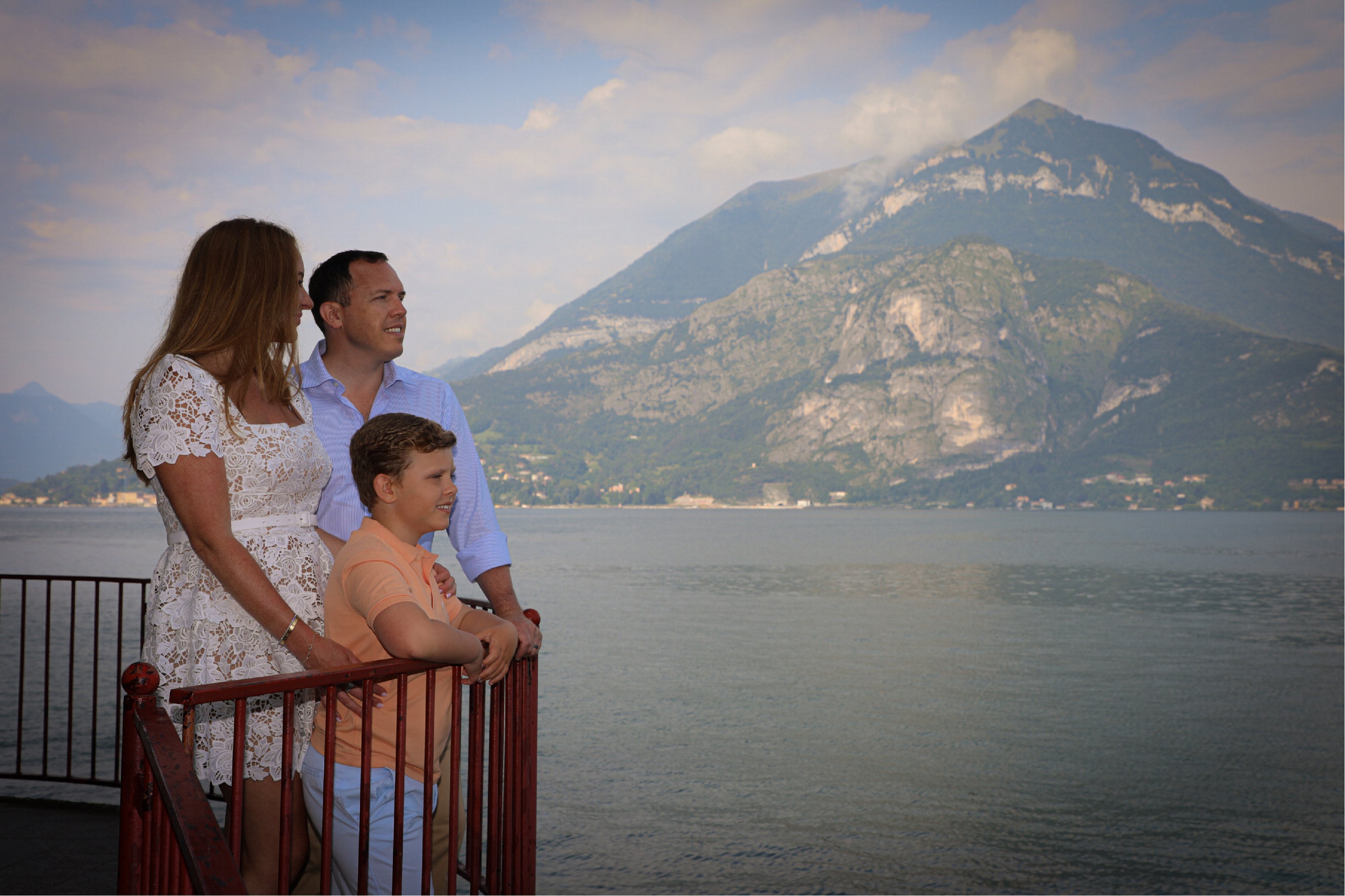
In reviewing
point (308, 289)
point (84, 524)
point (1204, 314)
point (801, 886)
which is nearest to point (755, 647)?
point (801, 886)

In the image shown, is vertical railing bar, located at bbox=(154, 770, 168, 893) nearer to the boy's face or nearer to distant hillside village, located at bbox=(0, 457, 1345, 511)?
the boy's face

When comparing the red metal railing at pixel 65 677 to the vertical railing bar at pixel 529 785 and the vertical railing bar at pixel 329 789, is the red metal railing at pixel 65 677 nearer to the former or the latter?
the vertical railing bar at pixel 329 789

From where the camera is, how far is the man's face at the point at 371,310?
270cm

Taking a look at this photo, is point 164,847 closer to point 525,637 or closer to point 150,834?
point 150,834

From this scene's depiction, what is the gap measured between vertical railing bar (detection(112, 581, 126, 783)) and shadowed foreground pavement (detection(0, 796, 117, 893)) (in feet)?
0.91

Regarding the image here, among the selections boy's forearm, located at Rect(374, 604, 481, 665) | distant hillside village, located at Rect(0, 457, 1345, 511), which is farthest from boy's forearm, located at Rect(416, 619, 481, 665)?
distant hillside village, located at Rect(0, 457, 1345, 511)

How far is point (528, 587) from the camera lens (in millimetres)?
40188

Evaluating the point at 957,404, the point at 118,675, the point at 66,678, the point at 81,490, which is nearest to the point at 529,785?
the point at 118,675

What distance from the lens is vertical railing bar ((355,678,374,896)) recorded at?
1811mm

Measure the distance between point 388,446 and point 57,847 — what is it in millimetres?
3281

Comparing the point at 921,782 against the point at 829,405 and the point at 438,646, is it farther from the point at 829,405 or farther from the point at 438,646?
the point at 829,405

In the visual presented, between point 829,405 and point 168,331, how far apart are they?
151 metres

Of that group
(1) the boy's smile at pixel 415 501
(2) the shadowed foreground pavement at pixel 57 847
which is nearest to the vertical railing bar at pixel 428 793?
(1) the boy's smile at pixel 415 501

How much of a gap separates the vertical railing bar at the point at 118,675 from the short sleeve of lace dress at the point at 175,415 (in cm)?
46
